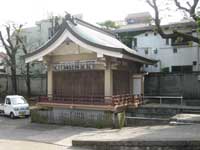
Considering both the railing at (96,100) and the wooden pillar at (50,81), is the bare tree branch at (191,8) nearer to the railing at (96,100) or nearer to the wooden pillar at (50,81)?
the railing at (96,100)

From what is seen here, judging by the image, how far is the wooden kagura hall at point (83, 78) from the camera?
65.3 feet

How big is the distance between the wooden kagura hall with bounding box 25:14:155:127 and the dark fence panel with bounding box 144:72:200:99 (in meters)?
3.63

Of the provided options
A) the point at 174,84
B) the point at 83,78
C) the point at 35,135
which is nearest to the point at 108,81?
the point at 83,78

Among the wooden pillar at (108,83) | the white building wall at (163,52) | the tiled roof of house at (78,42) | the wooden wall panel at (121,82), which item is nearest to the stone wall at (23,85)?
the tiled roof of house at (78,42)

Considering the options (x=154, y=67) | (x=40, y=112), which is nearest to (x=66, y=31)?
(x=40, y=112)

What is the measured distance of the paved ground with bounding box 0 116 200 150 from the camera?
13070 millimetres

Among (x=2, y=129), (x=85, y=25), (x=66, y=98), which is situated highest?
(x=85, y=25)

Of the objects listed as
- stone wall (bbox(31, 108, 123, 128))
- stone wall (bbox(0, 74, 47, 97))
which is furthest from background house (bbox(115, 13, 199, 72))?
stone wall (bbox(31, 108, 123, 128))

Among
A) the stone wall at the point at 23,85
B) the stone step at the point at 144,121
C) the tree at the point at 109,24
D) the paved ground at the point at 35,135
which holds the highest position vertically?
the tree at the point at 109,24

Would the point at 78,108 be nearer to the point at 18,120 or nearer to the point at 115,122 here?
the point at 115,122

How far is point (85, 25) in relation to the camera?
2492 centimetres

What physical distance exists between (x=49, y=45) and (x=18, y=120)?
20.8 ft

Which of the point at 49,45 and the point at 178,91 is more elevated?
the point at 49,45

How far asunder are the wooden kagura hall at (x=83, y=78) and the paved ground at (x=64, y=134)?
43.1 inches
